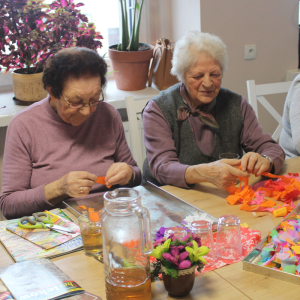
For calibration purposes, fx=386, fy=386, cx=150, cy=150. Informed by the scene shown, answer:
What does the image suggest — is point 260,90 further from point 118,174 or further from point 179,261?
point 179,261

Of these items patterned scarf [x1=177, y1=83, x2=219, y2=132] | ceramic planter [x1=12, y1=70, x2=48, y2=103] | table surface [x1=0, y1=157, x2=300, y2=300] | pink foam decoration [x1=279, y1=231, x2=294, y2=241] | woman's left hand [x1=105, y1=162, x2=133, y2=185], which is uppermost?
ceramic planter [x1=12, y1=70, x2=48, y2=103]

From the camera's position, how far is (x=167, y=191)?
5.07 feet

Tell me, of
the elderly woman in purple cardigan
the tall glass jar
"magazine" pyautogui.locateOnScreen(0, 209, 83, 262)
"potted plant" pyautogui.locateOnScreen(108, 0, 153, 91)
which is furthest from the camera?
"potted plant" pyautogui.locateOnScreen(108, 0, 153, 91)

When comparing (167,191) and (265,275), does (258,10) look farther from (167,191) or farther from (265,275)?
(265,275)

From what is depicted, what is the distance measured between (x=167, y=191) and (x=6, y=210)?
0.63 m

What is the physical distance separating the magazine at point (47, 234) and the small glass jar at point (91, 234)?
98 mm

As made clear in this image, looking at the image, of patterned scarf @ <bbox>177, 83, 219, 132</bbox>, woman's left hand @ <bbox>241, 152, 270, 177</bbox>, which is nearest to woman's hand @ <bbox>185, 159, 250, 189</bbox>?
woman's left hand @ <bbox>241, 152, 270, 177</bbox>

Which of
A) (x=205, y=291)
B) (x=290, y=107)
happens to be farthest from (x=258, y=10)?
(x=205, y=291)

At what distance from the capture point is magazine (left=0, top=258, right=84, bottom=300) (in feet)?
2.82

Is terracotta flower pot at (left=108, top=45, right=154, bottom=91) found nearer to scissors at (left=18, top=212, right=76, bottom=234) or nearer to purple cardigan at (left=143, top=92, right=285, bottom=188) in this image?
purple cardigan at (left=143, top=92, right=285, bottom=188)

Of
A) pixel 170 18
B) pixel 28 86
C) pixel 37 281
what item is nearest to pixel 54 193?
pixel 37 281

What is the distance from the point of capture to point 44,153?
160 cm

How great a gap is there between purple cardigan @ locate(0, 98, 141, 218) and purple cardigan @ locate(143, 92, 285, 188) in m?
0.13

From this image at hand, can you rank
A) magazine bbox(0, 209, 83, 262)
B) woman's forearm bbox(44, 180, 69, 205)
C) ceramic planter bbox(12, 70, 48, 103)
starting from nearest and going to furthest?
magazine bbox(0, 209, 83, 262) → woman's forearm bbox(44, 180, 69, 205) → ceramic planter bbox(12, 70, 48, 103)
